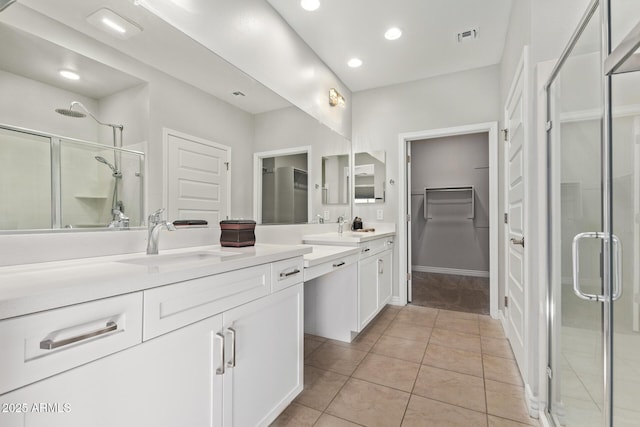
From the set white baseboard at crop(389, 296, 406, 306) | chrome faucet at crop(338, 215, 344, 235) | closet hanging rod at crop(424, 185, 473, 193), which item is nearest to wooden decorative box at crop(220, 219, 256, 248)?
chrome faucet at crop(338, 215, 344, 235)

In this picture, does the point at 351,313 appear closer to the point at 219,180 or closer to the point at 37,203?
the point at 219,180

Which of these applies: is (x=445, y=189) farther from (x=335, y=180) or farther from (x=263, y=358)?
(x=263, y=358)

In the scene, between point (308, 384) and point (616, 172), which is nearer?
point (616, 172)

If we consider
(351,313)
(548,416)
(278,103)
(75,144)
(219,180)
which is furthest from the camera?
(351,313)

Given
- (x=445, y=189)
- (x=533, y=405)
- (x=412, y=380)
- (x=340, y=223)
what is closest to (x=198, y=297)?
(x=412, y=380)

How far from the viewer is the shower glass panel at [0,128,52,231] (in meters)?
0.96

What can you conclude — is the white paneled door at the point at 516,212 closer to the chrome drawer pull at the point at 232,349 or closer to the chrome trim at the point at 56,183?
the chrome drawer pull at the point at 232,349

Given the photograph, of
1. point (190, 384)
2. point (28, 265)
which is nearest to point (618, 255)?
point (190, 384)

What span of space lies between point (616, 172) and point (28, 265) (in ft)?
6.83

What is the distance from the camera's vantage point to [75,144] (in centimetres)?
115

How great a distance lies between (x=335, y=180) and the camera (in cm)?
332

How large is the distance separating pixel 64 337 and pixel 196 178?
110cm

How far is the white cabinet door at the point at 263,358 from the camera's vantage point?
3.79 ft

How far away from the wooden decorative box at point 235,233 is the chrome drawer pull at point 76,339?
86 centimetres
